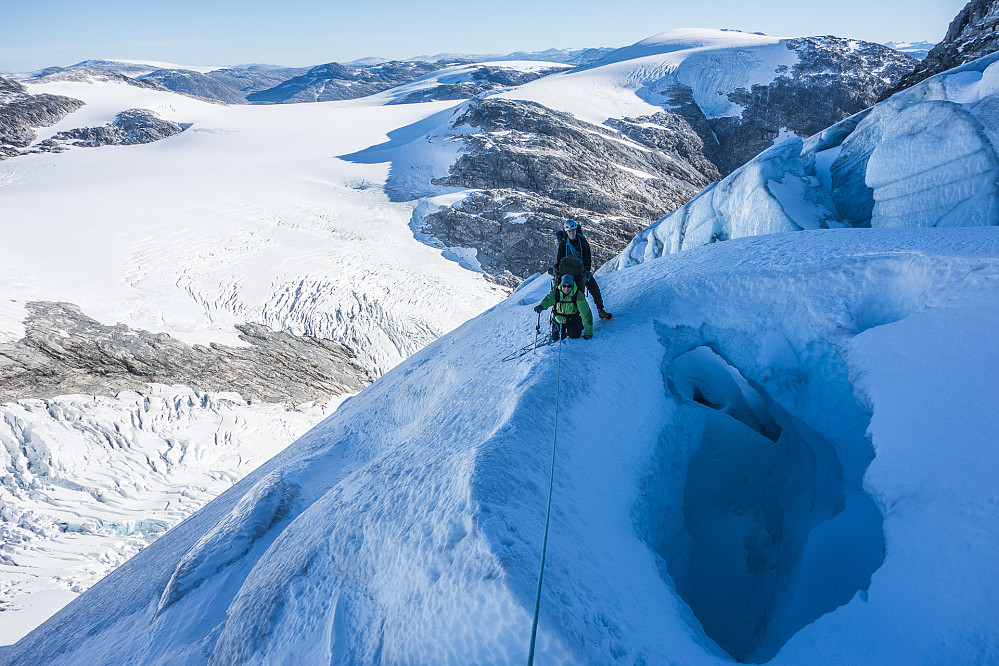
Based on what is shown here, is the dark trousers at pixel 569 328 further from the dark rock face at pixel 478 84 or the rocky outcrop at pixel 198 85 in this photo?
the rocky outcrop at pixel 198 85

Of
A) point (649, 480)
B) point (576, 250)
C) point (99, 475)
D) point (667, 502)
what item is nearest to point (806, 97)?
point (576, 250)

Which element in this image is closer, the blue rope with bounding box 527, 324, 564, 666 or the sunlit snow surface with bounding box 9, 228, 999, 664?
the blue rope with bounding box 527, 324, 564, 666

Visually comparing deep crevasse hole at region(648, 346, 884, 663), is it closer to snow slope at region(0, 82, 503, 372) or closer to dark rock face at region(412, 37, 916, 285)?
snow slope at region(0, 82, 503, 372)

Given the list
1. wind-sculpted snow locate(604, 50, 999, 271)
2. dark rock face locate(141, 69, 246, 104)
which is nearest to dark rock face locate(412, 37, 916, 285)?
wind-sculpted snow locate(604, 50, 999, 271)

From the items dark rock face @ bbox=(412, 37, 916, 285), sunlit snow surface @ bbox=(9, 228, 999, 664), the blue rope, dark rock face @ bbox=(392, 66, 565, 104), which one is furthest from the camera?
dark rock face @ bbox=(392, 66, 565, 104)

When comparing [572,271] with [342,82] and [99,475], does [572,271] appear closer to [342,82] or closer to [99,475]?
[99,475]

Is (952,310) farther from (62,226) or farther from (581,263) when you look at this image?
(62,226)

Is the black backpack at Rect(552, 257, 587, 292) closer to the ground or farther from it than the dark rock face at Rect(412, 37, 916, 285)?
farther from it
